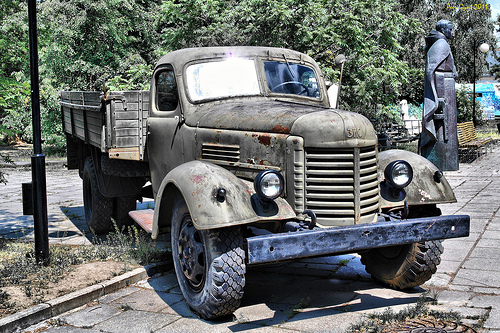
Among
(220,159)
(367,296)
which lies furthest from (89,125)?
(367,296)

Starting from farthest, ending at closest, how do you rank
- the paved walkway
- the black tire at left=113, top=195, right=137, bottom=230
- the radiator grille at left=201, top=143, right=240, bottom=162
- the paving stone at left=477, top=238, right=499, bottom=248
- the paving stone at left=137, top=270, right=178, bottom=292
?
A: the black tire at left=113, top=195, right=137, bottom=230 < the paving stone at left=477, top=238, right=499, bottom=248 < the paving stone at left=137, top=270, right=178, bottom=292 < the radiator grille at left=201, top=143, right=240, bottom=162 < the paved walkway

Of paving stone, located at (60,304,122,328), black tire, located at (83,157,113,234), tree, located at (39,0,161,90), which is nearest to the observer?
paving stone, located at (60,304,122,328)

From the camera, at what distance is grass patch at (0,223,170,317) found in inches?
197

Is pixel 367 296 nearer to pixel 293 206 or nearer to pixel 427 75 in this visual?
pixel 293 206

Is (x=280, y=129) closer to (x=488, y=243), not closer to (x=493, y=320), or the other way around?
(x=493, y=320)

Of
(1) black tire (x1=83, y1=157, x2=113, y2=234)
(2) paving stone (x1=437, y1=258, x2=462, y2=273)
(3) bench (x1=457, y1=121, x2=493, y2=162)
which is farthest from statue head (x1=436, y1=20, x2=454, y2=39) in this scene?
(1) black tire (x1=83, y1=157, x2=113, y2=234)

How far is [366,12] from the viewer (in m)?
15.7

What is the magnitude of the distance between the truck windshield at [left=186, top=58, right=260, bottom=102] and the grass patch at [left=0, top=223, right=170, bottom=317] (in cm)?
178

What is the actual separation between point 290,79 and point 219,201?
215cm

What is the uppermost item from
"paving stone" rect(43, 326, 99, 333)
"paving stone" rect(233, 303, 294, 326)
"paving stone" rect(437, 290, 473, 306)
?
"paving stone" rect(437, 290, 473, 306)

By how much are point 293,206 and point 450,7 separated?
3251 centimetres

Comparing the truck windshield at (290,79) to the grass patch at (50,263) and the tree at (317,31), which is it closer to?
the grass patch at (50,263)

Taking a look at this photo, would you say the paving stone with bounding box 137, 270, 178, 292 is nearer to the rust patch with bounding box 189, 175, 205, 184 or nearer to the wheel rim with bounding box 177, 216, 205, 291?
the wheel rim with bounding box 177, 216, 205, 291

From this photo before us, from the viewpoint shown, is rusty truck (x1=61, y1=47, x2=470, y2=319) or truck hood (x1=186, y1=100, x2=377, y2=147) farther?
truck hood (x1=186, y1=100, x2=377, y2=147)
